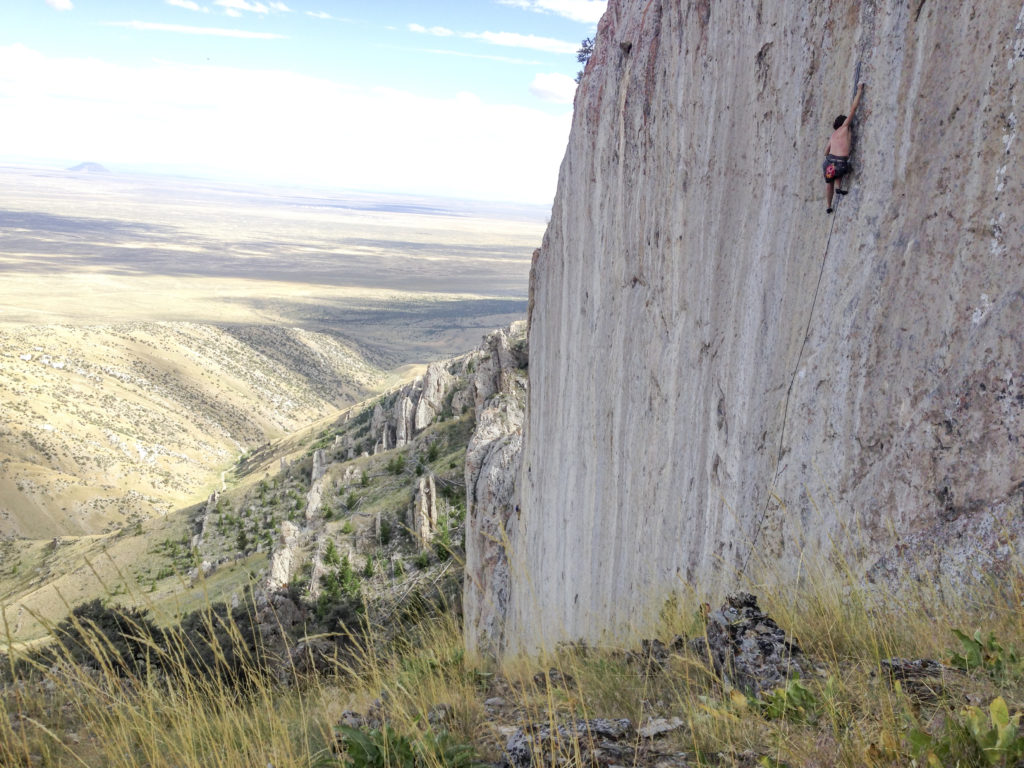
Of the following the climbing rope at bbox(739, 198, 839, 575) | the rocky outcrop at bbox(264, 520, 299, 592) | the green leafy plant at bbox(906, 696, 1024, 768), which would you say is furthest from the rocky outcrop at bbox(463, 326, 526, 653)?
the rocky outcrop at bbox(264, 520, 299, 592)

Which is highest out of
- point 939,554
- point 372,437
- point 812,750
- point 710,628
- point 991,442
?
point 991,442

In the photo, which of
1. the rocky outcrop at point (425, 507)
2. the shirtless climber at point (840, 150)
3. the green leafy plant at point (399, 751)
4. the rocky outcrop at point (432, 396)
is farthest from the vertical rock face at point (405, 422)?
the green leafy plant at point (399, 751)

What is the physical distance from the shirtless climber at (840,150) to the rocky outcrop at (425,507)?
23020 mm

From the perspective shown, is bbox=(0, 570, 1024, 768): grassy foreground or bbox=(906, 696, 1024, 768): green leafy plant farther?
bbox=(0, 570, 1024, 768): grassy foreground

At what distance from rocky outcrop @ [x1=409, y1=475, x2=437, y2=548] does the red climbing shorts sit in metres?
23.0

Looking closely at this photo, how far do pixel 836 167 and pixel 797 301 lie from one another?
1.07 meters

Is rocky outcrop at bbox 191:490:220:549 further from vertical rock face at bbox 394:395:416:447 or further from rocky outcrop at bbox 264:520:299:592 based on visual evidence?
rocky outcrop at bbox 264:520:299:592

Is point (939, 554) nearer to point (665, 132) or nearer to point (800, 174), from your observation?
point (800, 174)

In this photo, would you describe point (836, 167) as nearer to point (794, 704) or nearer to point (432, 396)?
point (794, 704)

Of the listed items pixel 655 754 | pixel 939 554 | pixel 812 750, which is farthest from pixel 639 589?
pixel 812 750

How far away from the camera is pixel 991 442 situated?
12.9 ft

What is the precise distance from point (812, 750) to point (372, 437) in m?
54.9

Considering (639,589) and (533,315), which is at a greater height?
(533,315)

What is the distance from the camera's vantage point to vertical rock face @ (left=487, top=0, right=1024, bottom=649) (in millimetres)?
4055
